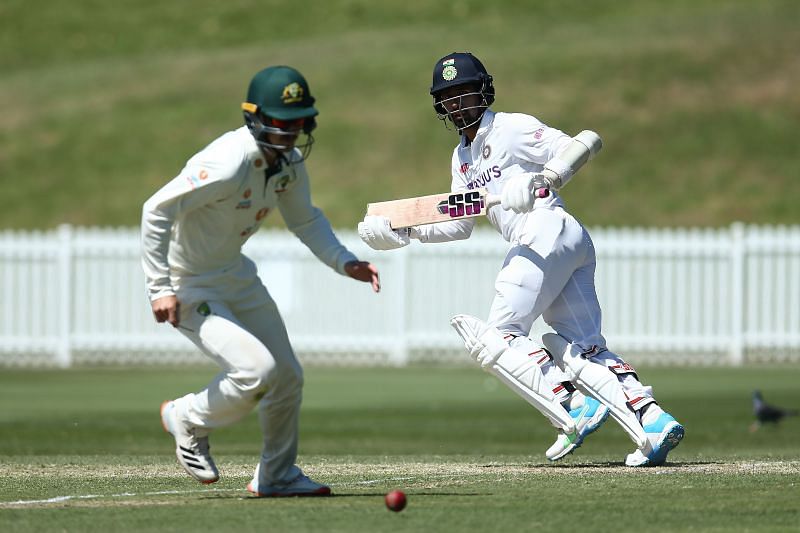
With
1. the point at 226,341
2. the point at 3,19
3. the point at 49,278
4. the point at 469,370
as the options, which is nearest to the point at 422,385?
the point at 469,370

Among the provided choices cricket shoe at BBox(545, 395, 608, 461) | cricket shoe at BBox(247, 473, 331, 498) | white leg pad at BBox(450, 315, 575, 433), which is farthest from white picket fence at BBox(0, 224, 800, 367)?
cricket shoe at BBox(247, 473, 331, 498)

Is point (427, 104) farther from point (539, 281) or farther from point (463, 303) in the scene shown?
point (539, 281)

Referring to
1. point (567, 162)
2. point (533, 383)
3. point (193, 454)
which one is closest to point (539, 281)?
point (533, 383)

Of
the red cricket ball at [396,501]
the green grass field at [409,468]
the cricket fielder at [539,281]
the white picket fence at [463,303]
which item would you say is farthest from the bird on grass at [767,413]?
the white picket fence at [463,303]

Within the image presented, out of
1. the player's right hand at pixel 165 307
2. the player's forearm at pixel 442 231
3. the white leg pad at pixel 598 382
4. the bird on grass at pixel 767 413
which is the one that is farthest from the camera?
the bird on grass at pixel 767 413

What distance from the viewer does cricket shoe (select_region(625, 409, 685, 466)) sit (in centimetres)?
761

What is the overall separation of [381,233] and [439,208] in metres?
0.37

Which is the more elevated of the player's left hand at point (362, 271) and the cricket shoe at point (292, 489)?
the player's left hand at point (362, 271)

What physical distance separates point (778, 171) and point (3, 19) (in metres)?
28.9

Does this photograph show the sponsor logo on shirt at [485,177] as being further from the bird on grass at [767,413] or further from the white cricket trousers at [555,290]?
the bird on grass at [767,413]

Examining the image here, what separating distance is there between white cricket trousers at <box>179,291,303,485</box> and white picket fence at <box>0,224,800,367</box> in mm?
13804

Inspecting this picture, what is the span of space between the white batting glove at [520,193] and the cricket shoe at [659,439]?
51.1 inches

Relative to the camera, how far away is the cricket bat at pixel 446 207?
7.84 metres

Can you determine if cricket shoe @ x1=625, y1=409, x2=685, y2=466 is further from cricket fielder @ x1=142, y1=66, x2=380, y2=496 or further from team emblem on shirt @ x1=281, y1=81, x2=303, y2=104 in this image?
team emblem on shirt @ x1=281, y1=81, x2=303, y2=104
